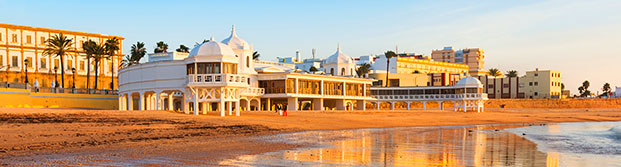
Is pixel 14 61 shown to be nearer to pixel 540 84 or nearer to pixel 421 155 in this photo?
pixel 421 155

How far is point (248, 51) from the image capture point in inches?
2562

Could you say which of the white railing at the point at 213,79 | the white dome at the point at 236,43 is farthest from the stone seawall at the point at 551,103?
the white railing at the point at 213,79

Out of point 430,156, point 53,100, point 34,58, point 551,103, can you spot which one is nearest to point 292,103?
point 53,100

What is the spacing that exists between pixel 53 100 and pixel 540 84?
96.5 m

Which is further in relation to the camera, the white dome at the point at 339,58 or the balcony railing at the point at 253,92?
the white dome at the point at 339,58

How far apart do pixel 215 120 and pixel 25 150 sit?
1987 cm

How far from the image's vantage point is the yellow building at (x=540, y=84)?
12512 centimetres

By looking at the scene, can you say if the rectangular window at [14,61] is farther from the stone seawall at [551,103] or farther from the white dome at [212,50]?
the stone seawall at [551,103]

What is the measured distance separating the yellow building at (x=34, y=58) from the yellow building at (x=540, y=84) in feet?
263

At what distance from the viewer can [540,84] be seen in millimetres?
126000

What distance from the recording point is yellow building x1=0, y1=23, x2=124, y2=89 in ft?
292

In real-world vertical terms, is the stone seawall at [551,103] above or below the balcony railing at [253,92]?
Answer: below

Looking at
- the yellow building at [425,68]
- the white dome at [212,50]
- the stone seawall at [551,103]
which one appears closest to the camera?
the white dome at [212,50]

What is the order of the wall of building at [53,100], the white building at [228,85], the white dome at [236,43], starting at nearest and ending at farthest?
the white building at [228,85]
the wall of building at [53,100]
the white dome at [236,43]
